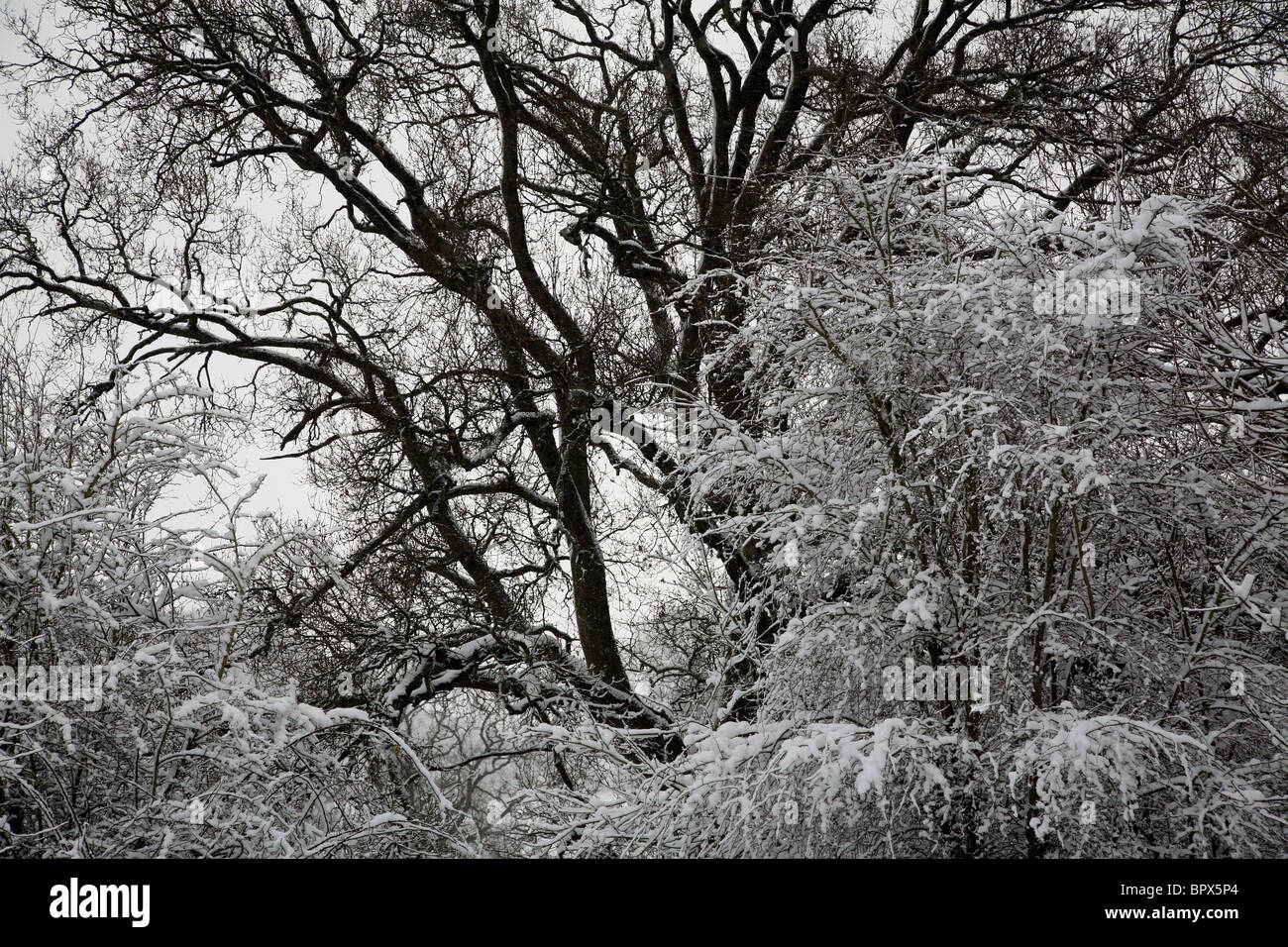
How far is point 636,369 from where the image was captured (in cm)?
948

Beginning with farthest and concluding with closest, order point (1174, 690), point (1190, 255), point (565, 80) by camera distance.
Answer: point (565, 80) → point (1190, 255) → point (1174, 690)

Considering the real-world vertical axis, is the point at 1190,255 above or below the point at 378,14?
below

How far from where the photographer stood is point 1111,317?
432 cm

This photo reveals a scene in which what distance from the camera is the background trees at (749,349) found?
457 cm

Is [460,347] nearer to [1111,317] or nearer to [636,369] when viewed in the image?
[636,369]

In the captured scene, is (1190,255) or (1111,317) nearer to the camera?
(1111,317)

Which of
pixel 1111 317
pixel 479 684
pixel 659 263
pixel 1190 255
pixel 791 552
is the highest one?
pixel 659 263

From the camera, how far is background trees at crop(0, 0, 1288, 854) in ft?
15.0

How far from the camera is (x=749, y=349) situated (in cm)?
655
